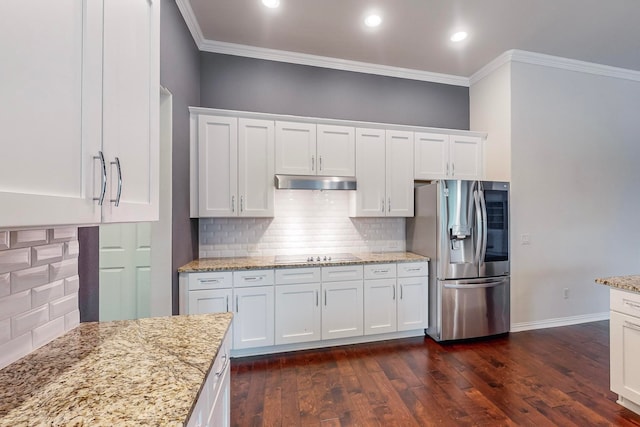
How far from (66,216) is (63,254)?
27.6 inches

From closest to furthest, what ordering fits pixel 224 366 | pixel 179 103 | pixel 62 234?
pixel 62 234 → pixel 224 366 → pixel 179 103

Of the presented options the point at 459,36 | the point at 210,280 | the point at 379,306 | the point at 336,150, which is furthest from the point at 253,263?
the point at 459,36

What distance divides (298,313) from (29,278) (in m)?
2.14

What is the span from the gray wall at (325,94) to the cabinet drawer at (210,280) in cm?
188

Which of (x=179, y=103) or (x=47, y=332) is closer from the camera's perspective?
(x=47, y=332)

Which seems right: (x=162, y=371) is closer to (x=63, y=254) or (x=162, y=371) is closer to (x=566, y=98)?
(x=63, y=254)

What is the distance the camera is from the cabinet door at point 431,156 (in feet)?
11.3

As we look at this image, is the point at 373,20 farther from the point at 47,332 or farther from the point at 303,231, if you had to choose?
the point at 47,332

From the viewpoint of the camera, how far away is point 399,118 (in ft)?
12.3

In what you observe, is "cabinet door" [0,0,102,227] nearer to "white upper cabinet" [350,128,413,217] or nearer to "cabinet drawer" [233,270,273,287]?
"cabinet drawer" [233,270,273,287]

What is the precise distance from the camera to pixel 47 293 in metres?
1.07

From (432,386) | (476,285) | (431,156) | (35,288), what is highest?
(431,156)

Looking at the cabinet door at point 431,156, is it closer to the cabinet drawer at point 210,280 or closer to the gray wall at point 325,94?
the gray wall at point 325,94

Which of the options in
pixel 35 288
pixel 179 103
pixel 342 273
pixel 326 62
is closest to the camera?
pixel 35 288
